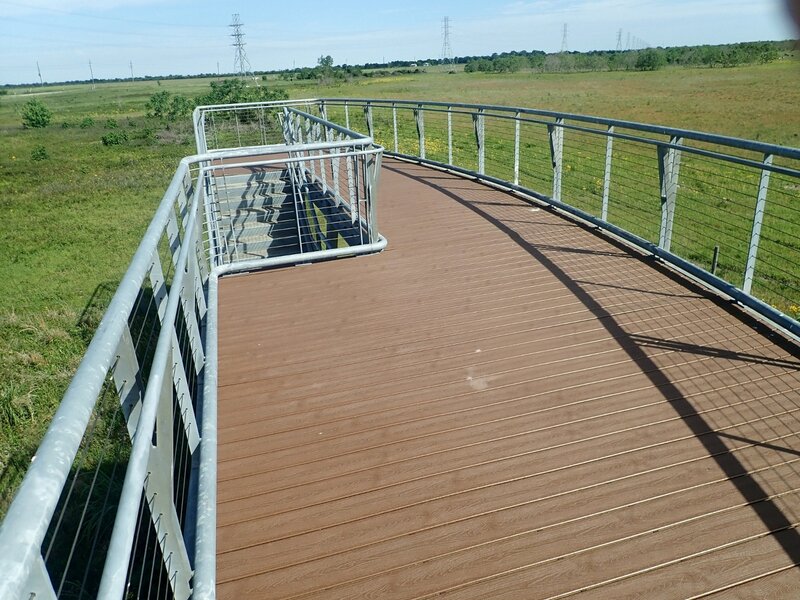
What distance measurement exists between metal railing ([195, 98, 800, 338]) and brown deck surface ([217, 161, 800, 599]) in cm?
74

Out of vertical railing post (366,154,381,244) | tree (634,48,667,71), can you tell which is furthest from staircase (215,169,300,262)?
tree (634,48,667,71)

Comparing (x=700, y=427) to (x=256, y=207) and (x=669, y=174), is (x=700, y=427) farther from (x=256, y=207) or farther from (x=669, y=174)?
(x=256, y=207)

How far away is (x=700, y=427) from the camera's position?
133 inches

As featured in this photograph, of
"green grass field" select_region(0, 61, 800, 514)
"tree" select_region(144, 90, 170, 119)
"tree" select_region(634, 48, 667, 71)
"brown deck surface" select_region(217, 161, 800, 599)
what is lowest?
"green grass field" select_region(0, 61, 800, 514)

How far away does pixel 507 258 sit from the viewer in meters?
6.33

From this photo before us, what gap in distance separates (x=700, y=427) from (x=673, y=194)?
9.00 ft

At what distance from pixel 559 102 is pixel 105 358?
44.8m

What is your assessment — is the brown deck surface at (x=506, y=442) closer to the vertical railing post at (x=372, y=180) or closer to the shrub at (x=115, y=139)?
the vertical railing post at (x=372, y=180)

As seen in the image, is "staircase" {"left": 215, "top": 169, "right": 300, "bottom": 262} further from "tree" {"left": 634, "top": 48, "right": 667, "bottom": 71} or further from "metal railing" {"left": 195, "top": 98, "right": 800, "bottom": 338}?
"tree" {"left": 634, "top": 48, "right": 667, "bottom": 71}

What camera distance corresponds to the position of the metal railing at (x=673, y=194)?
4727 millimetres

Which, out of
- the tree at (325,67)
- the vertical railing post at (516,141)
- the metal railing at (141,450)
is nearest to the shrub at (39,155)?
the vertical railing post at (516,141)

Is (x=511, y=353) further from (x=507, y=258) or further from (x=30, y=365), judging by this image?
(x=30, y=365)

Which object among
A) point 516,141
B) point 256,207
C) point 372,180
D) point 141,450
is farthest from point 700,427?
point 256,207

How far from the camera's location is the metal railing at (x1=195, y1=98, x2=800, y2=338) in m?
4.73
